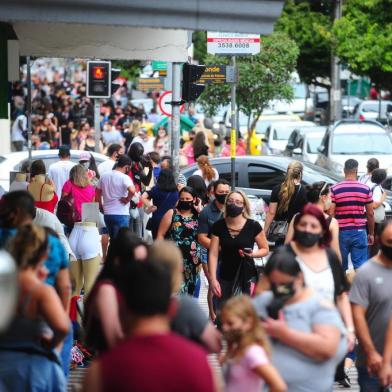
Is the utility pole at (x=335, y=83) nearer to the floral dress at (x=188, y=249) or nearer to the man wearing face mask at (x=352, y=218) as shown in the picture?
the man wearing face mask at (x=352, y=218)

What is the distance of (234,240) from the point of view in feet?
38.4

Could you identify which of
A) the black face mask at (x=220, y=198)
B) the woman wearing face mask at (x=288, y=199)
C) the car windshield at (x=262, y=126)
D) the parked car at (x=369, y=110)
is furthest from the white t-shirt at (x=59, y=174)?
the parked car at (x=369, y=110)

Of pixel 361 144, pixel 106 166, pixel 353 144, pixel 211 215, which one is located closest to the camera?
pixel 211 215

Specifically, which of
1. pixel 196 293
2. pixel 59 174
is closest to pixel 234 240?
pixel 196 293

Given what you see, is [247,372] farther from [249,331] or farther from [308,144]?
[308,144]

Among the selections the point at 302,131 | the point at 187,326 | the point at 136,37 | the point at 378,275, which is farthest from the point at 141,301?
the point at 302,131

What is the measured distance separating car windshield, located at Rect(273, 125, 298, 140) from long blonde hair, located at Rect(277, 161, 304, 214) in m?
23.9

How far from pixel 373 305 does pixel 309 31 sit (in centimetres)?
3882

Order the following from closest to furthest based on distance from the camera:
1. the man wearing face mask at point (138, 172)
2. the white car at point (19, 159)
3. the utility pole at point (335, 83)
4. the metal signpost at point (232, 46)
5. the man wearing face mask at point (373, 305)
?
the man wearing face mask at point (373, 305), the metal signpost at point (232, 46), the man wearing face mask at point (138, 172), the white car at point (19, 159), the utility pole at point (335, 83)

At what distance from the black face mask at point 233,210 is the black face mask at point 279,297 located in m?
4.45

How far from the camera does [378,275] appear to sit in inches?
321

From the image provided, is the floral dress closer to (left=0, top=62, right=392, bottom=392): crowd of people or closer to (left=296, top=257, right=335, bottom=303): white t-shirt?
(left=0, top=62, right=392, bottom=392): crowd of people

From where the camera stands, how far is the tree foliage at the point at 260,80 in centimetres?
3453

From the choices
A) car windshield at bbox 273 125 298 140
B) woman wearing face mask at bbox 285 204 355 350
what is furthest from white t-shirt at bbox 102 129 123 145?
woman wearing face mask at bbox 285 204 355 350
